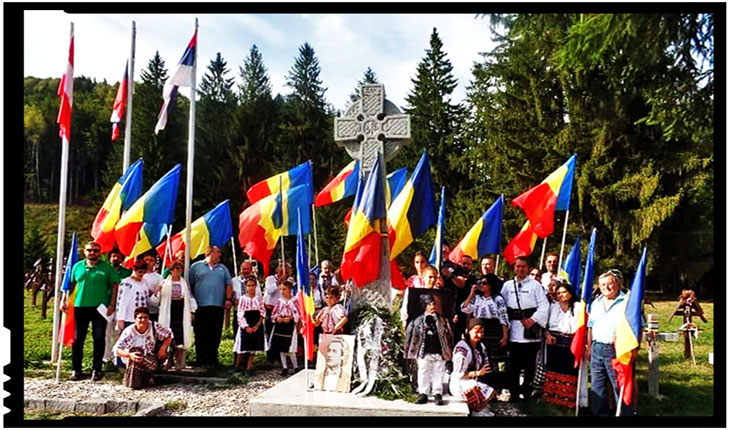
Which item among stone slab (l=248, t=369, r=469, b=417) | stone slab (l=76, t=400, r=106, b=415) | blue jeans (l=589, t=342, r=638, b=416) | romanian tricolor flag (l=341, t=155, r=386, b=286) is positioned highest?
romanian tricolor flag (l=341, t=155, r=386, b=286)

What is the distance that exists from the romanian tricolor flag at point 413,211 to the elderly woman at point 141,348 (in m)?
3.09

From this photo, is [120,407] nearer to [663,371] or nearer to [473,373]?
[473,373]

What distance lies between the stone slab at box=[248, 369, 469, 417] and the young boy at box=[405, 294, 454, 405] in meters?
0.17

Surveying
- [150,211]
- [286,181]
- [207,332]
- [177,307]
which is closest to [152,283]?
[177,307]

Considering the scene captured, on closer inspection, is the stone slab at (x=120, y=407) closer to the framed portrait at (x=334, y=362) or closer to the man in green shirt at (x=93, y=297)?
the man in green shirt at (x=93, y=297)

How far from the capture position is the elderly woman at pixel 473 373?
6230 millimetres

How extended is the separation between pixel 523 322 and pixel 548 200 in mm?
2242

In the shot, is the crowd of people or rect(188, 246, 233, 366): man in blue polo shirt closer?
the crowd of people

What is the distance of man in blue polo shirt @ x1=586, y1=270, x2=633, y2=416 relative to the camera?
6074 mm

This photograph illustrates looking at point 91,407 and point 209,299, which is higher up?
point 209,299

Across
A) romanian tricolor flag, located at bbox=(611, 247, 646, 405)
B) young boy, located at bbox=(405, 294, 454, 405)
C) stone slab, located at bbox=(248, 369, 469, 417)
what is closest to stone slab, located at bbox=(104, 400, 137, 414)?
stone slab, located at bbox=(248, 369, 469, 417)

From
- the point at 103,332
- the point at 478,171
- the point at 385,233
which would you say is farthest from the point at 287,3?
the point at 478,171

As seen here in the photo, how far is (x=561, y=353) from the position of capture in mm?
6941

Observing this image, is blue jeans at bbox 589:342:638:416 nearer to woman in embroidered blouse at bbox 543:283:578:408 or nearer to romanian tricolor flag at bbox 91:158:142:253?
woman in embroidered blouse at bbox 543:283:578:408
